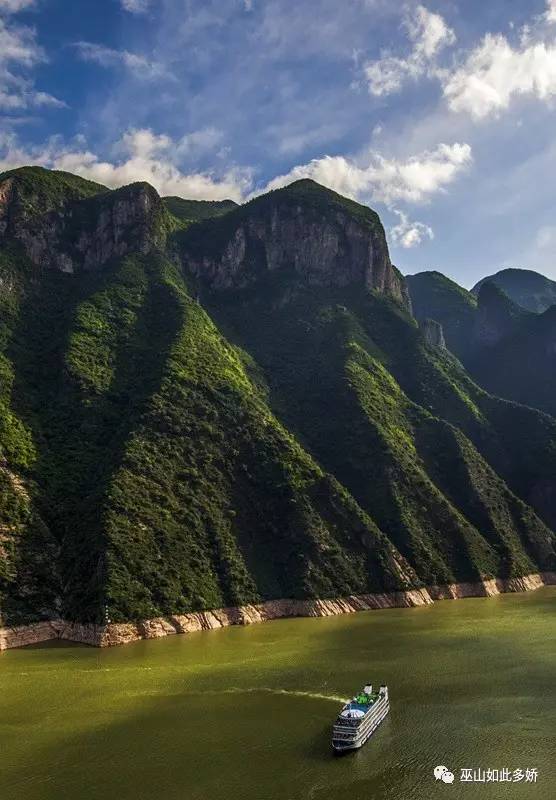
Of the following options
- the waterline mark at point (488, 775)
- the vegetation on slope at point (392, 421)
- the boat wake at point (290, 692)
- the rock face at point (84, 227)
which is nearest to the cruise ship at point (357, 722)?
the waterline mark at point (488, 775)

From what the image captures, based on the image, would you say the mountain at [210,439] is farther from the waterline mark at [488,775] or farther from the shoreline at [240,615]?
the waterline mark at [488,775]

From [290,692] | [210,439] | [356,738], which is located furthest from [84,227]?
[356,738]

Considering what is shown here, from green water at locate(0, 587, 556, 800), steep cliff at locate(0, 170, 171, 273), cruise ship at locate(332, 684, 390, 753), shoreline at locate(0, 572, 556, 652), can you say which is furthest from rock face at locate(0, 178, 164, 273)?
cruise ship at locate(332, 684, 390, 753)

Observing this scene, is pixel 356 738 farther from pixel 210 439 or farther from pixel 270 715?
pixel 210 439

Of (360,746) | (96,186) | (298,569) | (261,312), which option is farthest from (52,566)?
(96,186)

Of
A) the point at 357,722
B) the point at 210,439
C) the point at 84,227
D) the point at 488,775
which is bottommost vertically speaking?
the point at 488,775

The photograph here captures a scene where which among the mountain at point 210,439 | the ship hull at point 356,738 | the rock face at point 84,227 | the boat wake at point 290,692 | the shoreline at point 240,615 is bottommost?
the shoreline at point 240,615

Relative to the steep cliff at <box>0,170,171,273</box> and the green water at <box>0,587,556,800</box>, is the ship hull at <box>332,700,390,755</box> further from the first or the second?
the steep cliff at <box>0,170,171,273</box>
